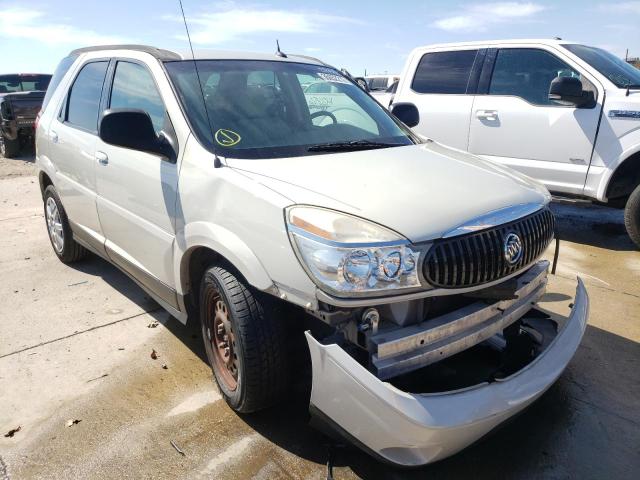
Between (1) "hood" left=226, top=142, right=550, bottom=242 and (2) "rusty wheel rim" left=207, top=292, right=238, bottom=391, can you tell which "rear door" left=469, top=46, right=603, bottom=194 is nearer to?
(1) "hood" left=226, top=142, right=550, bottom=242

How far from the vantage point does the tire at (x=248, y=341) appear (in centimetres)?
237

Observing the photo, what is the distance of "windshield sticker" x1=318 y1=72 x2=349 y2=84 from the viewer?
3709 millimetres

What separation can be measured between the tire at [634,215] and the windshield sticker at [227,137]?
4434mm

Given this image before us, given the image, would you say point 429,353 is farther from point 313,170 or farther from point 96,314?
point 96,314

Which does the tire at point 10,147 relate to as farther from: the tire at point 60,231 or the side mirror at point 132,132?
the side mirror at point 132,132

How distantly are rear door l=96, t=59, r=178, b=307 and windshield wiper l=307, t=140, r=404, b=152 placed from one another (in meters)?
0.78

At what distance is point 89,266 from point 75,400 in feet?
7.66

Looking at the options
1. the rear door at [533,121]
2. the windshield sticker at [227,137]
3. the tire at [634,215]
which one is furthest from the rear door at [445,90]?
the windshield sticker at [227,137]

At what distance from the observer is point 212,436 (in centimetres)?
263

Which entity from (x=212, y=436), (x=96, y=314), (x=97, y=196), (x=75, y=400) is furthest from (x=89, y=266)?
(x=212, y=436)

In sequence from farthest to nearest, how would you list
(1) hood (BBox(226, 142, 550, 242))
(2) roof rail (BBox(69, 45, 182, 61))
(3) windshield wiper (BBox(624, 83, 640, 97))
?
(3) windshield wiper (BBox(624, 83, 640, 97)) → (2) roof rail (BBox(69, 45, 182, 61)) → (1) hood (BBox(226, 142, 550, 242))

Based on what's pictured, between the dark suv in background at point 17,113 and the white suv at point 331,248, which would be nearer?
the white suv at point 331,248

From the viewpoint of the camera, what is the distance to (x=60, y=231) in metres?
4.87

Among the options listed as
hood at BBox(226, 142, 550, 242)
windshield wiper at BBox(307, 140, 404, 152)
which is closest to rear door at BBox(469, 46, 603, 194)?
hood at BBox(226, 142, 550, 242)
